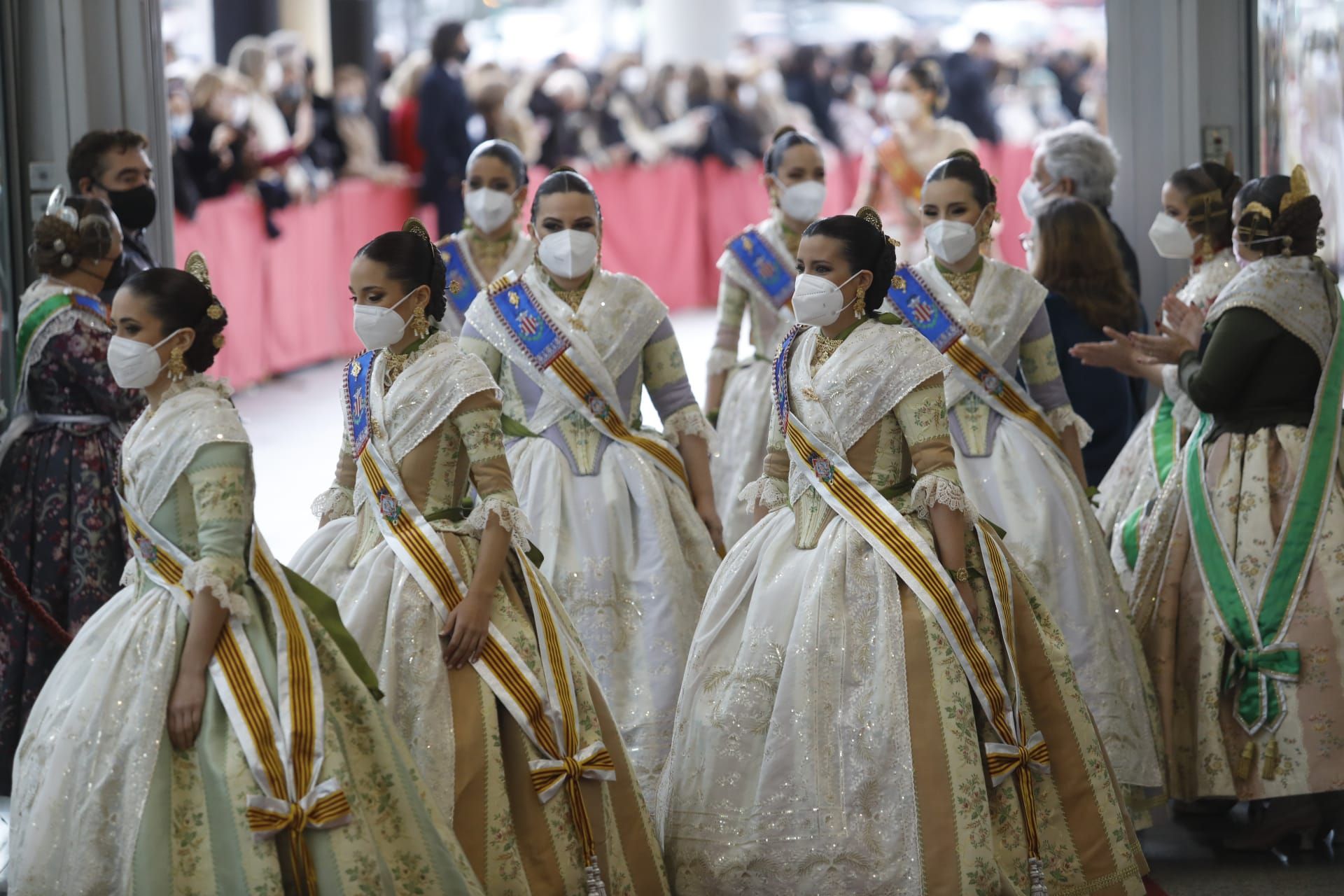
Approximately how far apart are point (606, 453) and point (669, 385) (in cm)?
26

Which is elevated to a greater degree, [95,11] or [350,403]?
[95,11]

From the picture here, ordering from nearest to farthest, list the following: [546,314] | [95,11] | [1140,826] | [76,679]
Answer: [76,679] < [1140,826] < [546,314] < [95,11]

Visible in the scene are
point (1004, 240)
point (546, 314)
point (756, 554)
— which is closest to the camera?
point (756, 554)

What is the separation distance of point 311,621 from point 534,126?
10228 mm

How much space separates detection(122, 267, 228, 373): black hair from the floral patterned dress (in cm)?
152

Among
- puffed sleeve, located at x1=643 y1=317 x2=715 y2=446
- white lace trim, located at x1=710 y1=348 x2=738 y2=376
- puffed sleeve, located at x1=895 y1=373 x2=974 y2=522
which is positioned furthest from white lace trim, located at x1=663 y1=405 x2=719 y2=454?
white lace trim, located at x1=710 y1=348 x2=738 y2=376

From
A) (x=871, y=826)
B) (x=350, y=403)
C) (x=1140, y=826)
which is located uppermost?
(x=350, y=403)

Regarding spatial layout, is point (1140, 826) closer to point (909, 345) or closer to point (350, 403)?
point (909, 345)

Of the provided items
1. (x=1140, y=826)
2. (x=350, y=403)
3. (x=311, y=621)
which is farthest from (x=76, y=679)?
(x=1140, y=826)

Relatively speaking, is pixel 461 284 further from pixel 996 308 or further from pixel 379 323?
pixel 379 323

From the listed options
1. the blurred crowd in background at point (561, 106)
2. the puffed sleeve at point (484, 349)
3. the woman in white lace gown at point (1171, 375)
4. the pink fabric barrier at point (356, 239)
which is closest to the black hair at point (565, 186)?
the puffed sleeve at point (484, 349)

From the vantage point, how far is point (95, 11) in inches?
229

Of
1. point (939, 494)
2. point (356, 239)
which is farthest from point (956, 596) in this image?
point (356, 239)

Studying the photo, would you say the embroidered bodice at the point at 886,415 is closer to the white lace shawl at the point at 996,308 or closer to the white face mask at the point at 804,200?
A: the white lace shawl at the point at 996,308
